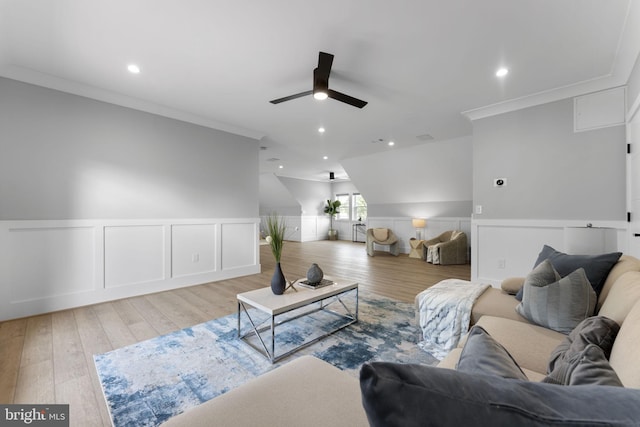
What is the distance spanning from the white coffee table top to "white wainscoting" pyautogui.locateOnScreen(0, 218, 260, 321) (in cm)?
214

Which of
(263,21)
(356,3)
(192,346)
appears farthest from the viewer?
(192,346)

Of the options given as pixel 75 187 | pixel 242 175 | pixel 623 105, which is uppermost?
pixel 623 105

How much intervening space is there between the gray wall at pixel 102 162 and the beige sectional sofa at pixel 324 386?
11.2 ft

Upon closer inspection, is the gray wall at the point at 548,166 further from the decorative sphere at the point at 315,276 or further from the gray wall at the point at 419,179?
the decorative sphere at the point at 315,276

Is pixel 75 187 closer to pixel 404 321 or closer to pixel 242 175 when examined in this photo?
pixel 242 175

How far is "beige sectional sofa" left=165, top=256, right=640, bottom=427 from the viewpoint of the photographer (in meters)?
0.85

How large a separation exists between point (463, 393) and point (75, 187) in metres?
4.15

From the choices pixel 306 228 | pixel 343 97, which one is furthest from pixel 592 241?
pixel 306 228

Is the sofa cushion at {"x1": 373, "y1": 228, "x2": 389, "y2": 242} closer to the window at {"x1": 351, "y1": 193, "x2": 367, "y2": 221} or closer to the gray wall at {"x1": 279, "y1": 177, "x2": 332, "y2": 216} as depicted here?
the window at {"x1": 351, "y1": 193, "x2": 367, "y2": 221}

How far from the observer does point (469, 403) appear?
0.41m

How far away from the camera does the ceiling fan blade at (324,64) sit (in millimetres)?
2338

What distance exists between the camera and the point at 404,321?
2.74 meters

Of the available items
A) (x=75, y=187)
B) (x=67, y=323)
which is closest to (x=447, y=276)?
(x=67, y=323)

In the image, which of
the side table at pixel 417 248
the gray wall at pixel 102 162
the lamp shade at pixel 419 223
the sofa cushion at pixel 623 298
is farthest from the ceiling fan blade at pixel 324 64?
the lamp shade at pixel 419 223
